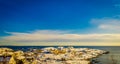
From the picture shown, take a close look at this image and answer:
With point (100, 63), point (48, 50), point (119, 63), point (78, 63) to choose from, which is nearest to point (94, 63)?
point (100, 63)

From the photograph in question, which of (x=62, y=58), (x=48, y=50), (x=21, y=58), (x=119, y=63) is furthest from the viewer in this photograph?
(x=48, y=50)

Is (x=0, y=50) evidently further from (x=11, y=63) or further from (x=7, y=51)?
(x=11, y=63)

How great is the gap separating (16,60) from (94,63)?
22281 mm

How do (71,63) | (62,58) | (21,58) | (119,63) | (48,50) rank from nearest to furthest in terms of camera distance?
(21,58) → (71,63) → (119,63) → (62,58) → (48,50)

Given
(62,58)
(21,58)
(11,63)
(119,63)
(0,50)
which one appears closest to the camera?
(11,63)

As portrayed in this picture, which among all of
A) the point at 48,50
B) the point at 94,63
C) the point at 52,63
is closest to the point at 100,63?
the point at 94,63

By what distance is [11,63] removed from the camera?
586 inches

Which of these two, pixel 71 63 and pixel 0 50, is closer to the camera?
pixel 0 50

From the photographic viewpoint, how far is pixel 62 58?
3647 centimetres

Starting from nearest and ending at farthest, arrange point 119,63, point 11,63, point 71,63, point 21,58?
point 11,63 < point 21,58 < point 71,63 < point 119,63

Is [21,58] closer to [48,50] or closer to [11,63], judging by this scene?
[11,63]

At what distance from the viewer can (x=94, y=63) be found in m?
35.9

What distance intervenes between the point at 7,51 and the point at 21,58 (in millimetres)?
3724

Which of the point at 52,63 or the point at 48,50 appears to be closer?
the point at 52,63
